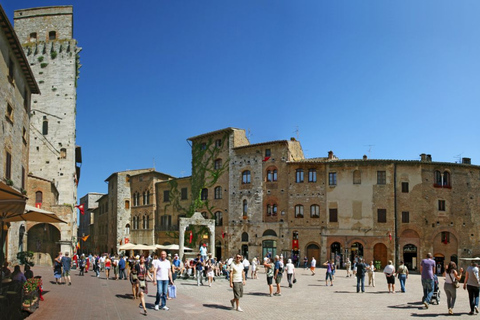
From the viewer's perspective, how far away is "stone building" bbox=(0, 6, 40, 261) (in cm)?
2383

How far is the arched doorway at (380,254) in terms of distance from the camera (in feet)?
145

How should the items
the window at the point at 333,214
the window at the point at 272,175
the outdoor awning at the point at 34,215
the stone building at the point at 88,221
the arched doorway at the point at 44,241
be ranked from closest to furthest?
the outdoor awning at the point at 34,215 → the arched doorway at the point at 44,241 → the window at the point at 333,214 → the window at the point at 272,175 → the stone building at the point at 88,221

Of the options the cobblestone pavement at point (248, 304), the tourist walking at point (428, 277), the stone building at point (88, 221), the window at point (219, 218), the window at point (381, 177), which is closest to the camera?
the cobblestone pavement at point (248, 304)

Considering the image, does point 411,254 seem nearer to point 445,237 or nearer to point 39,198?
point 445,237

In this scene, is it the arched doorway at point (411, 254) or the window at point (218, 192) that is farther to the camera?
the window at point (218, 192)

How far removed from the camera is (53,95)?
45.8 meters

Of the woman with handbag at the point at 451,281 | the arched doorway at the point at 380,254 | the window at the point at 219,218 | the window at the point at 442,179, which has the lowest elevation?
the arched doorway at the point at 380,254

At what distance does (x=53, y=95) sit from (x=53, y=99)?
1.29 feet

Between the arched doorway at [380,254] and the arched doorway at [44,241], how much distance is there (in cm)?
2896

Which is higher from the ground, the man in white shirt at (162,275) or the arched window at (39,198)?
the arched window at (39,198)

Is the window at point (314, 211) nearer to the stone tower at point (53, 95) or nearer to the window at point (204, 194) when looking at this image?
the window at point (204, 194)

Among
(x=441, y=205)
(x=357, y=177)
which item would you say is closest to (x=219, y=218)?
(x=357, y=177)

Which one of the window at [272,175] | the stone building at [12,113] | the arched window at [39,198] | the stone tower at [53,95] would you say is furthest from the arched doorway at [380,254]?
the stone building at [12,113]

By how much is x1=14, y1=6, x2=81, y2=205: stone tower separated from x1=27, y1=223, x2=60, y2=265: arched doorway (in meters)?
3.23
